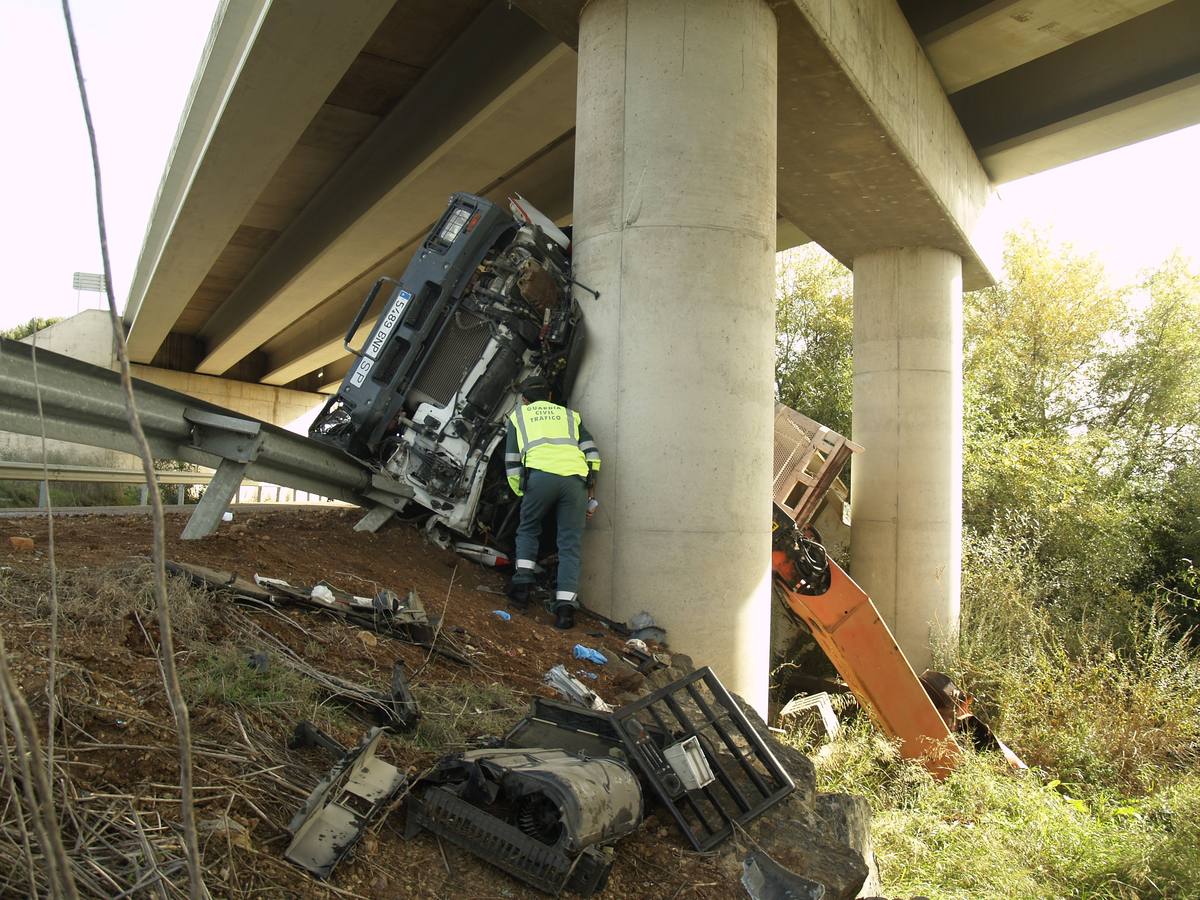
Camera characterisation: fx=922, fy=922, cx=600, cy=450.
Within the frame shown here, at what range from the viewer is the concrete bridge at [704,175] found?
22.8 feet

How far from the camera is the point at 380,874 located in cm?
272

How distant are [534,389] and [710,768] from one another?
390 centimetres

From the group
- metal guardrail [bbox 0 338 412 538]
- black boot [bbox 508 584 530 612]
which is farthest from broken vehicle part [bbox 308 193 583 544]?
black boot [bbox 508 584 530 612]

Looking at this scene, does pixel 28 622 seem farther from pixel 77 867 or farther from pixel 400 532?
pixel 400 532

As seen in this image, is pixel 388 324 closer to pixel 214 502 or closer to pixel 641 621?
pixel 214 502

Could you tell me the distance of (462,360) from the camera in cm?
739

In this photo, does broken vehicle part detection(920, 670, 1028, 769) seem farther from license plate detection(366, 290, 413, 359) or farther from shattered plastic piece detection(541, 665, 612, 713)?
license plate detection(366, 290, 413, 359)

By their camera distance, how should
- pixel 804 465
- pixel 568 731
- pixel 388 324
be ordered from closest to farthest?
pixel 568 731 < pixel 388 324 < pixel 804 465

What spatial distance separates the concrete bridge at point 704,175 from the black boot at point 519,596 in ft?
2.01

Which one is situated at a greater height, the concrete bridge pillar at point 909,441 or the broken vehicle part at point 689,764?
the concrete bridge pillar at point 909,441

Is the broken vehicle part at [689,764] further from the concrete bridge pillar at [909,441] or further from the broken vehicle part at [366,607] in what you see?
the concrete bridge pillar at [909,441]

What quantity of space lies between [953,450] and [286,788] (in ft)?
39.0

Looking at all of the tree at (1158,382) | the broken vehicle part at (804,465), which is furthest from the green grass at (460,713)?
the tree at (1158,382)

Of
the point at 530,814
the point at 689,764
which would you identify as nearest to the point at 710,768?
the point at 689,764
